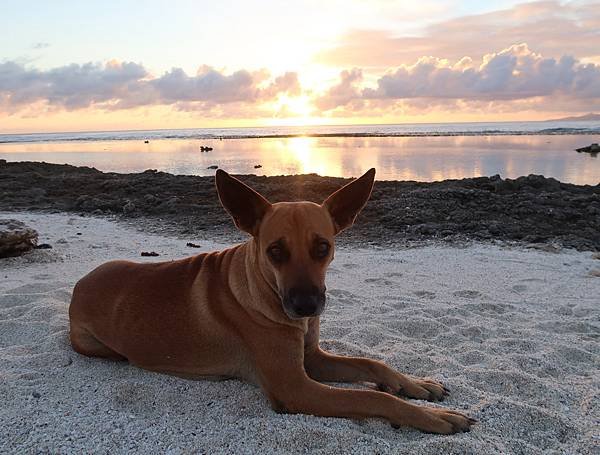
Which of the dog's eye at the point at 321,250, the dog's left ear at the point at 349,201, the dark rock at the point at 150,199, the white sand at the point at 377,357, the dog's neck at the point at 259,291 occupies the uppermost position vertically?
the dog's left ear at the point at 349,201

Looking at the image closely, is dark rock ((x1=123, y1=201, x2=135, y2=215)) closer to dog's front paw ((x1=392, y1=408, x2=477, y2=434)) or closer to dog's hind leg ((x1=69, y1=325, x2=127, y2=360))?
dog's hind leg ((x1=69, y1=325, x2=127, y2=360))

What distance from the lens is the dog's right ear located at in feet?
12.2

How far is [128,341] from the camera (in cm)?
402

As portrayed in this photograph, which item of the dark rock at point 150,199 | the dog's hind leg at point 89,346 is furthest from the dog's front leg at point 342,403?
the dark rock at point 150,199

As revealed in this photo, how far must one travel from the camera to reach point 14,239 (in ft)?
24.8

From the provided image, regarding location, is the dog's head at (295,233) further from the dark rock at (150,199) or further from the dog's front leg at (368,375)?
the dark rock at (150,199)

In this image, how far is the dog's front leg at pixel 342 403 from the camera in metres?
3.31

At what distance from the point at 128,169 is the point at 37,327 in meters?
18.4

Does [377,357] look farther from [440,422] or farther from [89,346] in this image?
[89,346]

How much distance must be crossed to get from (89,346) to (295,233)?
6.73 ft

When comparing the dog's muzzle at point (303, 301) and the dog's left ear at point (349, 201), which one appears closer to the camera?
the dog's muzzle at point (303, 301)

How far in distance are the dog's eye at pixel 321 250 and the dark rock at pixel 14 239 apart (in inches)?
227

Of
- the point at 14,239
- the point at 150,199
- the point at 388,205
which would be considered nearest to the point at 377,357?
the point at 14,239

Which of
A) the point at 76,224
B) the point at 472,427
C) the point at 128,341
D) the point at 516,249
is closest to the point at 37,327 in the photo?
the point at 128,341
